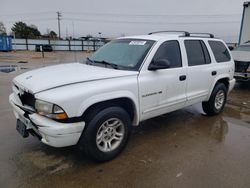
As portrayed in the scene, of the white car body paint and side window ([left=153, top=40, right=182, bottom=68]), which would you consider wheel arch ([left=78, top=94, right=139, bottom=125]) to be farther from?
side window ([left=153, top=40, right=182, bottom=68])

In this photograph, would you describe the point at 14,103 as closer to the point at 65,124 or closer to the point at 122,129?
the point at 65,124

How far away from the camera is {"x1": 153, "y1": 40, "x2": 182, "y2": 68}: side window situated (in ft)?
11.4

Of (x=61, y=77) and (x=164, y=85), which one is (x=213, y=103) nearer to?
(x=164, y=85)

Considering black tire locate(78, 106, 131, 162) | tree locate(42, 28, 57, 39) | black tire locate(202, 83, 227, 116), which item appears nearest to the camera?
black tire locate(78, 106, 131, 162)

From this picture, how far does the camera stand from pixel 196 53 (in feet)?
13.6

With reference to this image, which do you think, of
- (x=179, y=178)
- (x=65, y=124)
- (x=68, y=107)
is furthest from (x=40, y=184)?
(x=179, y=178)

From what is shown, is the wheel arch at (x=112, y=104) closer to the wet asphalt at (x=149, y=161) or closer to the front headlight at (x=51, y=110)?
the front headlight at (x=51, y=110)

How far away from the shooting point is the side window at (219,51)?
4.60m

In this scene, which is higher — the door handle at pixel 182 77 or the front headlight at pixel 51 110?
the door handle at pixel 182 77

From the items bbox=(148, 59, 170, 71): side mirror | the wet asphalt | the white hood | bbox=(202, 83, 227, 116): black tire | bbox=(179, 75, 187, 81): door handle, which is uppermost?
bbox=(148, 59, 170, 71): side mirror

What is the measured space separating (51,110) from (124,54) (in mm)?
1660

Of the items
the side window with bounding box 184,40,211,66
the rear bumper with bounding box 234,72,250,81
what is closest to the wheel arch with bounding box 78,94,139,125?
the side window with bounding box 184,40,211,66

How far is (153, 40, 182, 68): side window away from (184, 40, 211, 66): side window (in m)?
0.28

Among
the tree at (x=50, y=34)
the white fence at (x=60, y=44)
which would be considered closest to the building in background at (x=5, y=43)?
the white fence at (x=60, y=44)
